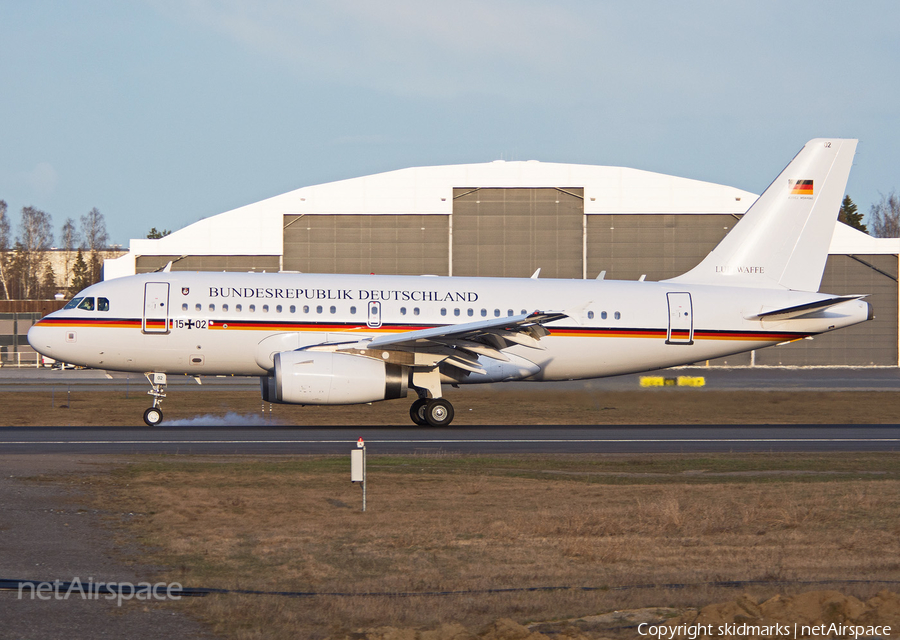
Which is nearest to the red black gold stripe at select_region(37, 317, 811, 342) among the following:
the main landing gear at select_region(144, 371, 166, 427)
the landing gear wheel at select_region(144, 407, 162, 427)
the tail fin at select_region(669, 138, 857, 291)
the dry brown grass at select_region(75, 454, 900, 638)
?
the main landing gear at select_region(144, 371, 166, 427)

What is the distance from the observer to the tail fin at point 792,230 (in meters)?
28.8

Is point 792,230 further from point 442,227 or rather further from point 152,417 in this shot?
point 442,227

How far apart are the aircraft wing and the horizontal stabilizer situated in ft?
23.5

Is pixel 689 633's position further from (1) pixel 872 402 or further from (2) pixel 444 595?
(1) pixel 872 402

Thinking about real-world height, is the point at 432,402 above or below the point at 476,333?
below

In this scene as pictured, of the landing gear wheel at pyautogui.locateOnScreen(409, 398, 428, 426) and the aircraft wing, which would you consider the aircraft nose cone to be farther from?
the landing gear wheel at pyautogui.locateOnScreen(409, 398, 428, 426)

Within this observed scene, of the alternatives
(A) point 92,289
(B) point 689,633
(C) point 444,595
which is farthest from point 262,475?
(A) point 92,289

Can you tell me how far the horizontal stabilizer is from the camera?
26.0 meters

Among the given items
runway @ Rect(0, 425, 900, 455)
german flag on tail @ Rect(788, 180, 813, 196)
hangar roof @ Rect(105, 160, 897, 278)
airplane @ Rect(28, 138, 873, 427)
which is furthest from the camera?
hangar roof @ Rect(105, 160, 897, 278)

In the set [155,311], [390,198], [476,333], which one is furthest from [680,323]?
[390,198]

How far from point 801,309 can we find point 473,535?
1832 cm

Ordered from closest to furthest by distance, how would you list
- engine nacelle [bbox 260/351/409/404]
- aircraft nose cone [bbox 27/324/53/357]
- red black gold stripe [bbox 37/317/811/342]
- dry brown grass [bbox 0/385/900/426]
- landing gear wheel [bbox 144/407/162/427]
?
1. engine nacelle [bbox 260/351/409/404]
2. landing gear wheel [bbox 144/407/162/427]
3. red black gold stripe [bbox 37/317/811/342]
4. aircraft nose cone [bbox 27/324/53/357]
5. dry brown grass [bbox 0/385/900/426]

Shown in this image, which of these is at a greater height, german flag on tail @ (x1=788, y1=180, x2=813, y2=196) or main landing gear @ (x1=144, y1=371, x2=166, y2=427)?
german flag on tail @ (x1=788, y1=180, x2=813, y2=196)

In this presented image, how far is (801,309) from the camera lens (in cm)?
2656
